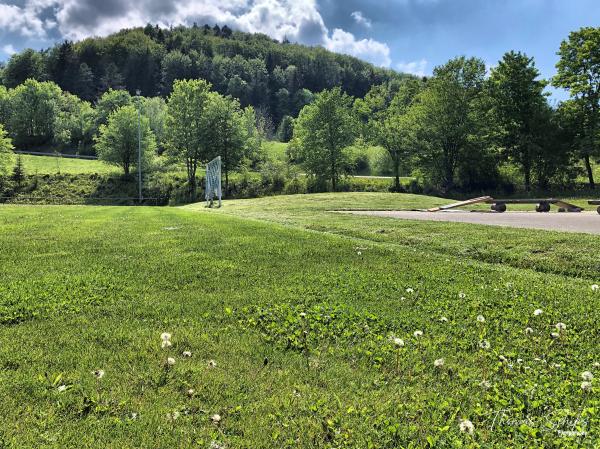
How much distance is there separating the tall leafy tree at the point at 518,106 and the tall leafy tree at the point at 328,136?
618 inches

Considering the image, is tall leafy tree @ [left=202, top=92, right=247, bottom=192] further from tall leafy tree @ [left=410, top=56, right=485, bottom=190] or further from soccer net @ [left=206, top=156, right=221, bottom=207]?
tall leafy tree @ [left=410, top=56, right=485, bottom=190]

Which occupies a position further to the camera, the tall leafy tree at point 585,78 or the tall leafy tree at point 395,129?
the tall leafy tree at point 395,129

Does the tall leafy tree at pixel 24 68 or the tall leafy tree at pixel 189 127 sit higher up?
the tall leafy tree at pixel 24 68

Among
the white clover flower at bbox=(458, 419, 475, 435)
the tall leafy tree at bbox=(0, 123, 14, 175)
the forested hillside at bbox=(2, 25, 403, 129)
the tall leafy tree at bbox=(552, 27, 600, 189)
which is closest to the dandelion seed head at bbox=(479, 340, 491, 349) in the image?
the white clover flower at bbox=(458, 419, 475, 435)

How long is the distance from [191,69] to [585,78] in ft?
494

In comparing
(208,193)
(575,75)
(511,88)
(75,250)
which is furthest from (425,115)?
(75,250)

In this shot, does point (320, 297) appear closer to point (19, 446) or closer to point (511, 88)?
point (19, 446)

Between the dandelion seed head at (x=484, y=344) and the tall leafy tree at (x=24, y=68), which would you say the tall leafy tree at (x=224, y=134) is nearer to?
the dandelion seed head at (x=484, y=344)

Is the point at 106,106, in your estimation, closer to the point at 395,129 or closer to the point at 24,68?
the point at 395,129

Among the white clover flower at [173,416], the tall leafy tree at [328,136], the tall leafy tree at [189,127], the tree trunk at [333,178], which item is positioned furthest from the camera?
the tall leafy tree at [328,136]

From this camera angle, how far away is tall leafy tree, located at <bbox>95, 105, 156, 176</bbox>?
50312mm

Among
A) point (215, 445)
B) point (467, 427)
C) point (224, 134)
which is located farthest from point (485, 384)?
point (224, 134)

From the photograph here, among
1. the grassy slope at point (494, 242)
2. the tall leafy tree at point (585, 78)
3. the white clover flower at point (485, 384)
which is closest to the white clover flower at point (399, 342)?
the white clover flower at point (485, 384)

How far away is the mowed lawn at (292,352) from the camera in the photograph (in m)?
2.37
